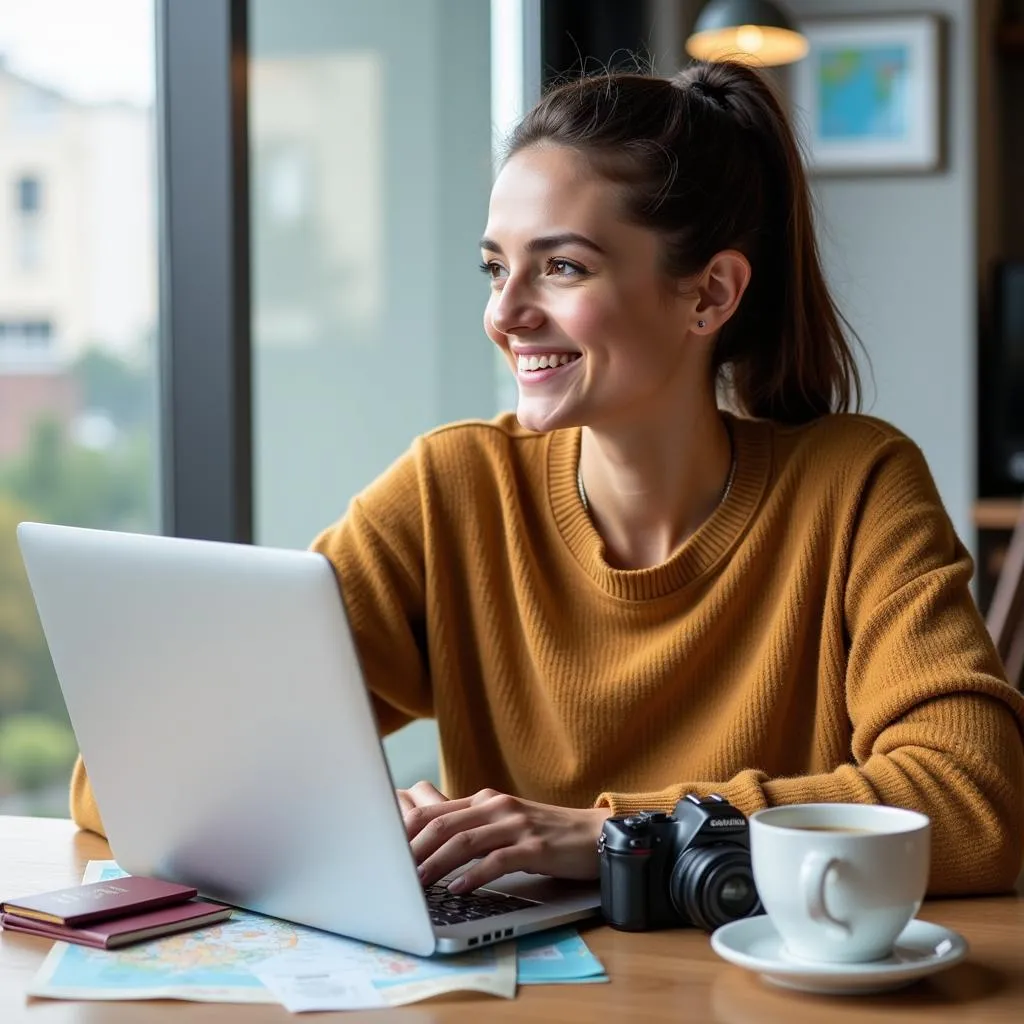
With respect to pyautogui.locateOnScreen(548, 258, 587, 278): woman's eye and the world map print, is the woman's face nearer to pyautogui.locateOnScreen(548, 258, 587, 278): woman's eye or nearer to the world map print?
pyautogui.locateOnScreen(548, 258, 587, 278): woman's eye

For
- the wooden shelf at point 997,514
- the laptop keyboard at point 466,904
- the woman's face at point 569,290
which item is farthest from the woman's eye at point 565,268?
the wooden shelf at point 997,514

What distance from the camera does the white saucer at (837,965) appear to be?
0.82m

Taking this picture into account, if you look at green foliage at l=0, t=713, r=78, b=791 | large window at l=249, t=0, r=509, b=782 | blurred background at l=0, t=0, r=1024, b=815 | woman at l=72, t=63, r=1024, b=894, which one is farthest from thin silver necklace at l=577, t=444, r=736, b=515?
green foliage at l=0, t=713, r=78, b=791

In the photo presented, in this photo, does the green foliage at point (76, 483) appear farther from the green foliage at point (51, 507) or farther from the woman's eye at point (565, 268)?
the woman's eye at point (565, 268)

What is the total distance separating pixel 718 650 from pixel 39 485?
120 cm

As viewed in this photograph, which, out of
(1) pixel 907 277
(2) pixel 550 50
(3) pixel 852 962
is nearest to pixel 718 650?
(3) pixel 852 962

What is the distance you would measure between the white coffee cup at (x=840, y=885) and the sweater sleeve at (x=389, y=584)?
67 centimetres

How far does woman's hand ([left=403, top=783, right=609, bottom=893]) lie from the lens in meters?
1.01

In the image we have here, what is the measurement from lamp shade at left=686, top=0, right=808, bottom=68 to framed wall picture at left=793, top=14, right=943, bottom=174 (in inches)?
31.8

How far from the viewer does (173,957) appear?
2.96ft

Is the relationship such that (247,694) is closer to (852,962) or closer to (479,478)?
(852,962)

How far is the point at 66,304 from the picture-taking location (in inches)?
86.9

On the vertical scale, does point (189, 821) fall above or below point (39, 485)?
below

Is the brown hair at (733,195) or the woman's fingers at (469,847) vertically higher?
the brown hair at (733,195)
